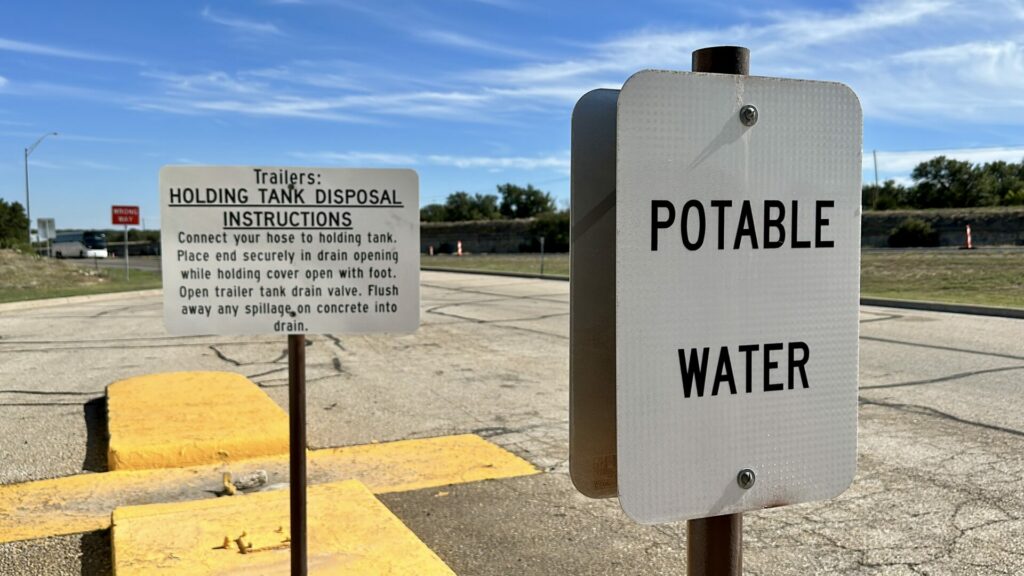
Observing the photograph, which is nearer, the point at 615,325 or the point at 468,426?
the point at 615,325

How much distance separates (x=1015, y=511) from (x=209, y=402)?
5630 millimetres

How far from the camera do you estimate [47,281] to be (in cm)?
2869

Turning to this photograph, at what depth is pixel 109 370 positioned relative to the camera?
31.8 feet

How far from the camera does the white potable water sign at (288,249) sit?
317 centimetres

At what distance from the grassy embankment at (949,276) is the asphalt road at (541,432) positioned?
149 inches

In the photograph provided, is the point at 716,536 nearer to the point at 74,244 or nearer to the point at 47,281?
the point at 47,281

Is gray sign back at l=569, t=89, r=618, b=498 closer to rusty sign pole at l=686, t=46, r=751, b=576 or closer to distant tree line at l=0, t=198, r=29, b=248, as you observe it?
rusty sign pole at l=686, t=46, r=751, b=576

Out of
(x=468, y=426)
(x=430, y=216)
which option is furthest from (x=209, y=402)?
(x=430, y=216)

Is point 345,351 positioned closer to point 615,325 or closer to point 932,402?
point 932,402

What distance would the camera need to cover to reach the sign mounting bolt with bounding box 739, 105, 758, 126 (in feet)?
4.90

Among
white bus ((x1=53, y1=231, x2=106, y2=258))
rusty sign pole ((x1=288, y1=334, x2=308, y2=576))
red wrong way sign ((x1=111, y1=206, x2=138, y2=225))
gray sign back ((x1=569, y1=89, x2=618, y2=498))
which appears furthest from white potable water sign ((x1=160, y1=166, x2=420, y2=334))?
white bus ((x1=53, y1=231, x2=106, y2=258))

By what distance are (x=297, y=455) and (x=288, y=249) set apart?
0.79 m

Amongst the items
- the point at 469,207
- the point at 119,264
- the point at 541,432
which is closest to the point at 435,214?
the point at 469,207

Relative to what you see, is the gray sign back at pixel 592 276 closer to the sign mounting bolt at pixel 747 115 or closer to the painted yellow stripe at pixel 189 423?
the sign mounting bolt at pixel 747 115
